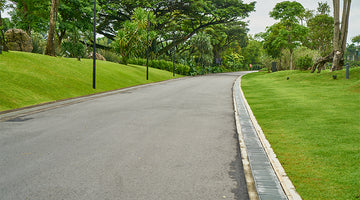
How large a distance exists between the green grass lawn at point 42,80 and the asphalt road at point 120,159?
535 centimetres

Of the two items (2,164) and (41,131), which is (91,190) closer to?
(2,164)

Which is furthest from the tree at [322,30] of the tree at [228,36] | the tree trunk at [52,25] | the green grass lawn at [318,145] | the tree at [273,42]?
the green grass lawn at [318,145]

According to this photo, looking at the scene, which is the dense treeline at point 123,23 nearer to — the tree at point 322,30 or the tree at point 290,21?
the tree at point 290,21

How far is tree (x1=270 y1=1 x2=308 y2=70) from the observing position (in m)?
46.7

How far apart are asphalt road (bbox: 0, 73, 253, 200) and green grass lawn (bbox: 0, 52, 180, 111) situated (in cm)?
535

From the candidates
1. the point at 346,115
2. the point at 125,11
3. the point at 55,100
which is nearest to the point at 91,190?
the point at 346,115

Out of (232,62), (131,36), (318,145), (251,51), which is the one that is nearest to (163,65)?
(131,36)

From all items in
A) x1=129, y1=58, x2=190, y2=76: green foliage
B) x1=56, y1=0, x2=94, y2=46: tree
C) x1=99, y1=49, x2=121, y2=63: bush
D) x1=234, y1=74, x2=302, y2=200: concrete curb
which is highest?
x1=56, y1=0, x2=94, y2=46: tree

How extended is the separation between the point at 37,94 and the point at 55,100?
1.15 m

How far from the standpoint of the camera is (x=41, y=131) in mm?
7938

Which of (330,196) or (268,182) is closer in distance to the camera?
(330,196)

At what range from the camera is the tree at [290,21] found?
153ft

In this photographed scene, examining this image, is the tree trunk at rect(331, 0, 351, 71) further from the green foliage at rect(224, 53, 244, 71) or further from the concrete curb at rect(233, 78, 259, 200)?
the green foliage at rect(224, 53, 244, 71)

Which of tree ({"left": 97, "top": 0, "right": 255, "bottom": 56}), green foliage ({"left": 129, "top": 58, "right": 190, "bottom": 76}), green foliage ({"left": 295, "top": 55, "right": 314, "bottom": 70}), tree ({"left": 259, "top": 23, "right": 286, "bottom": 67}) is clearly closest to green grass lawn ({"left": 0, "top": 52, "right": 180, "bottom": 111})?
green foliage ({"left": 129, "top": 58, "right": 190, "bottom": 76})
